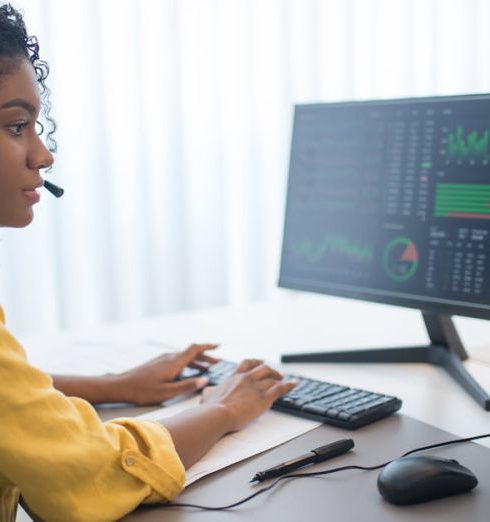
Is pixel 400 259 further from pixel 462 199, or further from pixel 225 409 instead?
pixel 225 409

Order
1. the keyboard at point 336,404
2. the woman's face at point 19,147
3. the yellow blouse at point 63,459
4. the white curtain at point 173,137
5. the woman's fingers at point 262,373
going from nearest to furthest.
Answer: the yellow blouse at point 63,459 < the woman's face at point 19,147 < the keyboard at point 336,404 < the woman's fingers at point 262,373 < the white curtain at point 173,137

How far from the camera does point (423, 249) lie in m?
1.20

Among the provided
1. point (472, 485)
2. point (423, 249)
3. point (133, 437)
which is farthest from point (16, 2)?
point (472, 485)

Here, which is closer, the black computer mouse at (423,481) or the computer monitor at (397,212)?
the black computer mouse at (423,481)

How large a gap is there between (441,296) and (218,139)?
1.67 meters

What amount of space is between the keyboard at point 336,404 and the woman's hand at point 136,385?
0.51 ft

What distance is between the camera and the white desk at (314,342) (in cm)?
106

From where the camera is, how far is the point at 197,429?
88 cm

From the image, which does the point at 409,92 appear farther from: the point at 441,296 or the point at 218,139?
the point at 441,296

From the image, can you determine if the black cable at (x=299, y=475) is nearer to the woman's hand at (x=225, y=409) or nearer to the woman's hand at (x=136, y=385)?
the woman's hand at (x=225, y=409)

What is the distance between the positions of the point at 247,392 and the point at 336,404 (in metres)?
0.12

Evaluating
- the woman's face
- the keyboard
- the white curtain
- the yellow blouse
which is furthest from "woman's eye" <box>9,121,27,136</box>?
the white curtain

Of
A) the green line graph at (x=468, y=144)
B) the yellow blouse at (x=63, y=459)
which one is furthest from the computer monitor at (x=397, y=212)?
the yellow blouse at (x=63, y=459)

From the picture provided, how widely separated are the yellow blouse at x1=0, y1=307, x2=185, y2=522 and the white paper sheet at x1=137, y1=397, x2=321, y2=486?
0.23 ft
